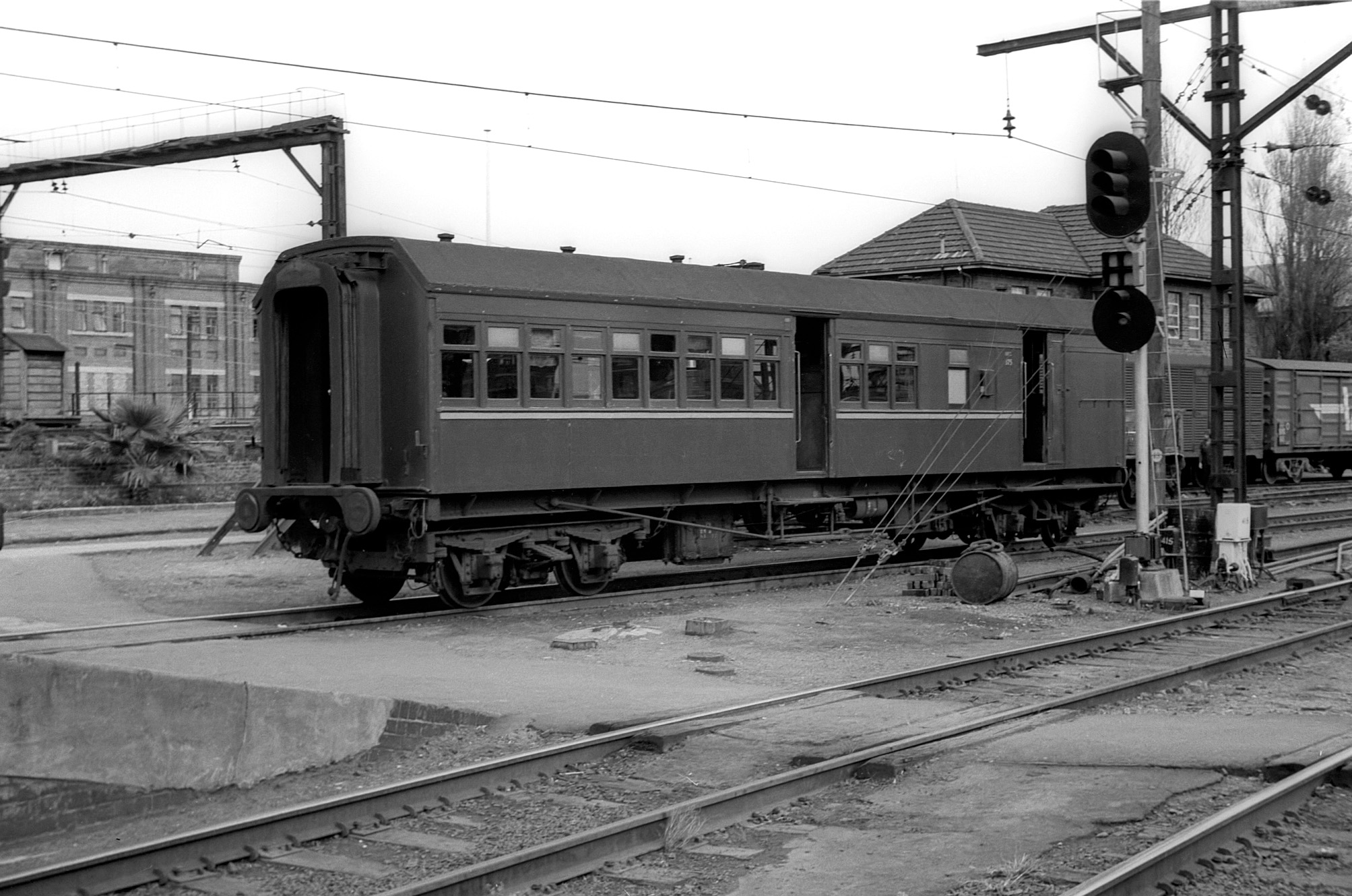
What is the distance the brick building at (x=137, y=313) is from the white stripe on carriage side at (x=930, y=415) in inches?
1918

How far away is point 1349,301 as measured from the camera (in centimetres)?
5925

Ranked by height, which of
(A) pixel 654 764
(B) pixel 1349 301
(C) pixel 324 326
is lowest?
(A) pixel 654 764

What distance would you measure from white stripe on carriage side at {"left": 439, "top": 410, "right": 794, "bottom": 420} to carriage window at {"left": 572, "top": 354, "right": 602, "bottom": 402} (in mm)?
188

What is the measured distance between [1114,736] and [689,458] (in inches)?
333

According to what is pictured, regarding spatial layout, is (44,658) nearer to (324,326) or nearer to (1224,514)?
(324,326)

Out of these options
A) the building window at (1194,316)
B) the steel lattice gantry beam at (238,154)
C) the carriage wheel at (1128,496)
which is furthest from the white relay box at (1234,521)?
the building window at (1194,316)

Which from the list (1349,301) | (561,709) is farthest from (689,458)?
(1349,301)

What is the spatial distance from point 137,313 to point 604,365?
59097mm

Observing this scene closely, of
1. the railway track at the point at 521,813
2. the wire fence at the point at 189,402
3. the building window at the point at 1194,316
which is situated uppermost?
the building window at the point at 1194,316

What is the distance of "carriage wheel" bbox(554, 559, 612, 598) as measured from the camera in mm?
16156

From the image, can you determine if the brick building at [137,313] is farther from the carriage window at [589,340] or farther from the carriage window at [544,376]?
the carriage window at [544,376]

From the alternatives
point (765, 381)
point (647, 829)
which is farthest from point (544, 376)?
point (647, 829)

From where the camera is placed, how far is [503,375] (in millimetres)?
14891

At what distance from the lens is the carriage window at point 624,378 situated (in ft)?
52.0
